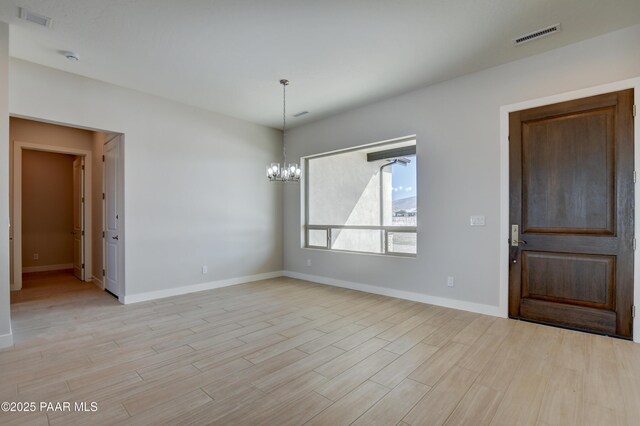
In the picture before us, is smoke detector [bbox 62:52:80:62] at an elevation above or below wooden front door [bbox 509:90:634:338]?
above

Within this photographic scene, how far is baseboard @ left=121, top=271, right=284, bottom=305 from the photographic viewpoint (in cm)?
457

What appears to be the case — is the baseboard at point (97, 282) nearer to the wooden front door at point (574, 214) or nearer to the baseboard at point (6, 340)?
the baseboard at point (6, 340)

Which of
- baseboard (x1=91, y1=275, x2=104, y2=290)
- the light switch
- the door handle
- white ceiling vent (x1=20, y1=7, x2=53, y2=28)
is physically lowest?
baseboard (x1=91, y1=275, x2=104, y2=290)

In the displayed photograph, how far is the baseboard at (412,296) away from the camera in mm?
3927

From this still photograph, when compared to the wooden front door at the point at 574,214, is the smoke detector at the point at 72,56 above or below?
above

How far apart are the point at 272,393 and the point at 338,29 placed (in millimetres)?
3205

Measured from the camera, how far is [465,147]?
4.11 meters

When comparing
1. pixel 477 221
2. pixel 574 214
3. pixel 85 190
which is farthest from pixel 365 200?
pixel 85 190

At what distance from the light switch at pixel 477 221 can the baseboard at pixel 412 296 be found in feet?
3.31

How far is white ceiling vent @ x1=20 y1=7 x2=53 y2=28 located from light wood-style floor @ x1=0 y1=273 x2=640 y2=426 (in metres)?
3.06

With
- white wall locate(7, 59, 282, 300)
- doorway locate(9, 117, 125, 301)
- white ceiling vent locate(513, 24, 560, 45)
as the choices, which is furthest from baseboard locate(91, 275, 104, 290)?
white ceiling vent locate(513, 24, 560, 45)

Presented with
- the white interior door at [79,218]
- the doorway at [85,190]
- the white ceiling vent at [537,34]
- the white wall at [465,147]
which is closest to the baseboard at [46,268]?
the white interior door at [79,218]

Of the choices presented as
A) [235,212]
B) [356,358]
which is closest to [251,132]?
[235,212]

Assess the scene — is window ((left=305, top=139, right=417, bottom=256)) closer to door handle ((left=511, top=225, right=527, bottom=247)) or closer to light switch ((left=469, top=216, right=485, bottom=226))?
light switch ((left=469, top=216, right=485, bottom=226))
